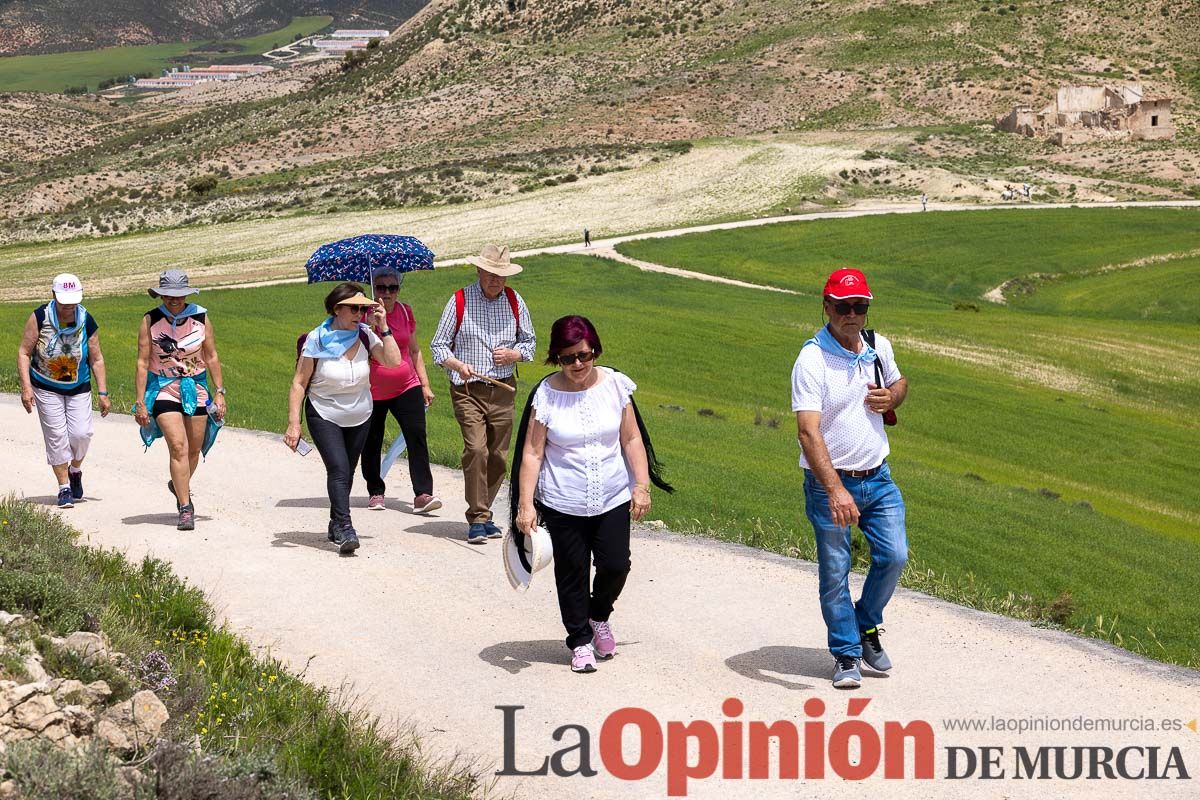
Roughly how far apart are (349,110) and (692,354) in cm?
11147

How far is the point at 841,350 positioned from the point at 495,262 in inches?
176

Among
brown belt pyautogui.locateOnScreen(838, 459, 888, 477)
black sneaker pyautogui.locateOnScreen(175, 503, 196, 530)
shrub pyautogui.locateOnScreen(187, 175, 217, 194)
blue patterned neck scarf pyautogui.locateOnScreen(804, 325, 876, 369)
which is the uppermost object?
shrub pyautogui.locateOnScreen(187, 175, 217, 194)

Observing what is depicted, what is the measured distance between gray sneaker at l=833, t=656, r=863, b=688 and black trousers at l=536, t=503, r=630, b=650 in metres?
1.48

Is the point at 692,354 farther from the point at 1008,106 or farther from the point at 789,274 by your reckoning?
the point at 1008,106

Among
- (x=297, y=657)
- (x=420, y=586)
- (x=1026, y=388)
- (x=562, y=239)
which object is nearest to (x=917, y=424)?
(x=1026, y=388)

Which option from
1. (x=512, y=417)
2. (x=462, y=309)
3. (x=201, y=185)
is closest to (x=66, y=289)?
(x=462, y=309)

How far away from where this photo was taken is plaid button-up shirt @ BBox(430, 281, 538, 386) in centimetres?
1261

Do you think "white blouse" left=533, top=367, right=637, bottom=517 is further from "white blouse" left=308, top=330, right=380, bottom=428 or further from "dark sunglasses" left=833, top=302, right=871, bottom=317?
"white blouse" left=308, top=330, right=380, bottom=428

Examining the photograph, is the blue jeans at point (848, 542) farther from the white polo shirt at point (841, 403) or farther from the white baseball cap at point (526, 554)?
the white baseball cap at point (526, 554)

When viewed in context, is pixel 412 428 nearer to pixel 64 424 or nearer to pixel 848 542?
pixel 64 424

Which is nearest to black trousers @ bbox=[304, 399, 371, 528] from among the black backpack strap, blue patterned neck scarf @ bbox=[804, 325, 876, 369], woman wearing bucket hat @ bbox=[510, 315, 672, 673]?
woman wearing bucket hat @ bbox=[510, 315, 672, 673]

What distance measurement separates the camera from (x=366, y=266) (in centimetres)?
1611

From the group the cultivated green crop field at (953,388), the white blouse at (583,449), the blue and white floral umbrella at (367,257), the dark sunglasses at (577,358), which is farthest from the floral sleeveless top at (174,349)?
the dark sunglasses at (577,358)

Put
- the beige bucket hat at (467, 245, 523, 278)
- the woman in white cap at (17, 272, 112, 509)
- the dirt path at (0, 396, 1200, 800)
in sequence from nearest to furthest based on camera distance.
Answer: the dirt path at (0, 396, 1200, 800) → the beige bucket hat at (467, 245, 523, 278) → the woman in white cap at (17, 272, 112, 509)
